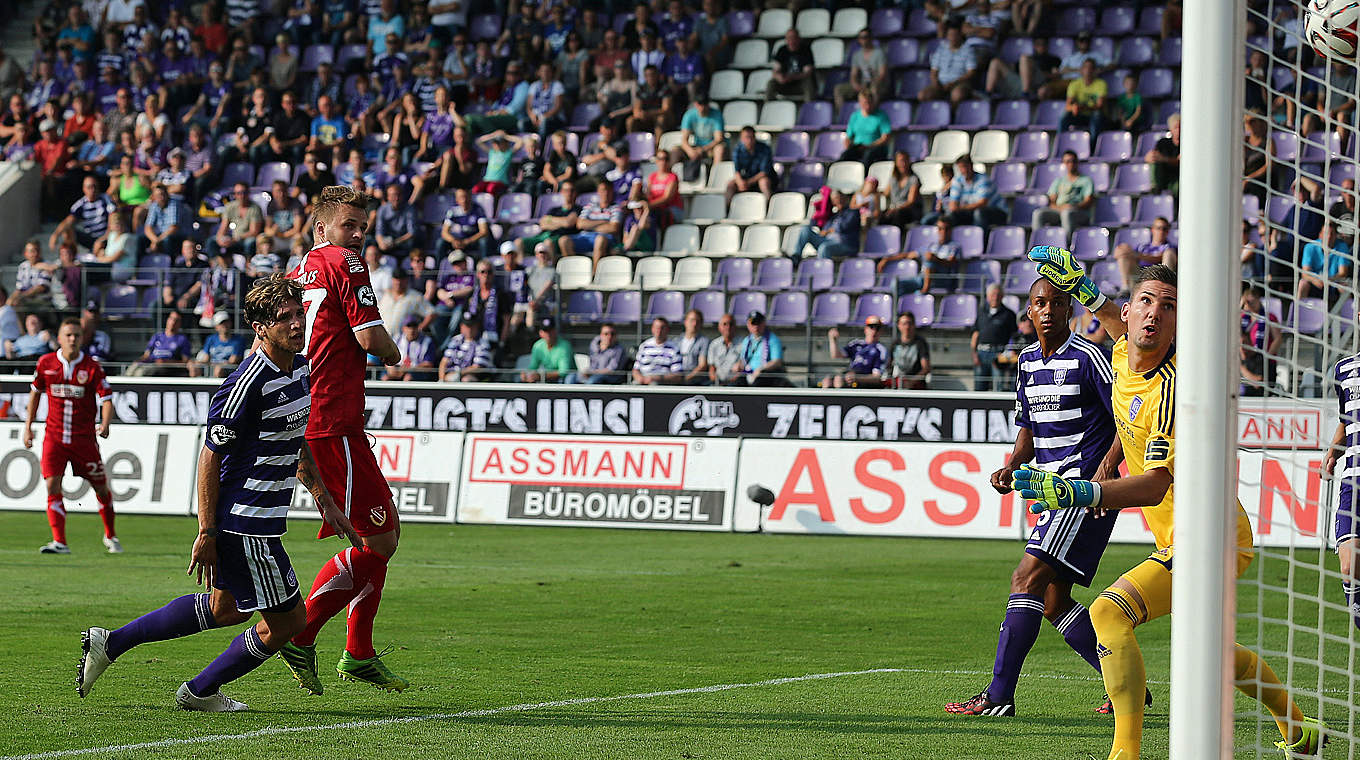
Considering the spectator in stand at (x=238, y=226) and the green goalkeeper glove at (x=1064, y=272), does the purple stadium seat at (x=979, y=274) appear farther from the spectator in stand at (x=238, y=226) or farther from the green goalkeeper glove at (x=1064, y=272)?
the green goalkeeper glove at (x=1064, y=272)

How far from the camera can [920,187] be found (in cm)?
2188

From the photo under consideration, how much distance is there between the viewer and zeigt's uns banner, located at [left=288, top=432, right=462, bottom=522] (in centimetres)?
1845

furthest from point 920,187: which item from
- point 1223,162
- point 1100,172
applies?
point 1223,162

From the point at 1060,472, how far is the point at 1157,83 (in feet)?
54.3

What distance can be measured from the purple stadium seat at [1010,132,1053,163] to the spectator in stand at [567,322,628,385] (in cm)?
628

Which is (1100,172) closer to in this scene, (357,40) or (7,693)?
(357,40)

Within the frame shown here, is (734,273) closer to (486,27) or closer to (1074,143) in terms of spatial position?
(1074,143)

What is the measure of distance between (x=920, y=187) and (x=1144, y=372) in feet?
51.8

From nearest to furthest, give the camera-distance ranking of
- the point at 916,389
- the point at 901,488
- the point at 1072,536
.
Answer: the point at 1072,536 → the point at 901,488 → the point at 916,389

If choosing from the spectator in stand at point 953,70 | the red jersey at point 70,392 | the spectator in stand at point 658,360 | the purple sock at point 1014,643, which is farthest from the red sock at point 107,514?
the spectator in stand at point 953,70

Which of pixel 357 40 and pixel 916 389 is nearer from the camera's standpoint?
pixel 916 389

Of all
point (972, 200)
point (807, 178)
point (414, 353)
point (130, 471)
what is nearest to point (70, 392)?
point (130, 471)

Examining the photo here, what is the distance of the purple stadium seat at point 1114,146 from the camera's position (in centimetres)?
2172

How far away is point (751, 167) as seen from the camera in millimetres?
23016
